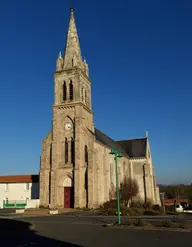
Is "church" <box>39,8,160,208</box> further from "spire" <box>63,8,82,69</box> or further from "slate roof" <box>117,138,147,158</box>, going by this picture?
"slate roof" <box>117,138,147,158</box>

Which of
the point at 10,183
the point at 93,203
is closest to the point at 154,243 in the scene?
the point at 93,203

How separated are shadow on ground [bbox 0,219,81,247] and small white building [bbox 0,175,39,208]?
1121 inches

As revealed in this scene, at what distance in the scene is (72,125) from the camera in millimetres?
37688

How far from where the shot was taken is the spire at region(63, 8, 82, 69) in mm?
40125

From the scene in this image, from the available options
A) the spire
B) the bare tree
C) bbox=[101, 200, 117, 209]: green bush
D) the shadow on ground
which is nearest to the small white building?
bbox=[101, 200, 117, 209]: green bush

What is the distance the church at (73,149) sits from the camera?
113 feet

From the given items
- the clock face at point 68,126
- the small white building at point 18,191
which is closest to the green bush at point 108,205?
the clock face at point 68,126

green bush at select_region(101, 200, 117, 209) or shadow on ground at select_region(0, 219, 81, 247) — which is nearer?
shadow on ground at select_region(0, 219, 81, 247)

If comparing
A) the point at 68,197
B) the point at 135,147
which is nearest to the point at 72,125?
the point at 68,197

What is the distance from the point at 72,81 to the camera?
39.2 metres

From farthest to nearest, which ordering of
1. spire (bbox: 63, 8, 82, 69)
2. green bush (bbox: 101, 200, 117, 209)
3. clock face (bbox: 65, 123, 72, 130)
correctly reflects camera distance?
spire (bbox: 63, 8, 82, 69) < clock face (bbox: 65, 123, 72, 130) < green bush (bbox: 101, 200, 117, 209)

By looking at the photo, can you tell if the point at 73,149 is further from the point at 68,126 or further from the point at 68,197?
the point at 68,197

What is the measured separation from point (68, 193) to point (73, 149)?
5.98 meters

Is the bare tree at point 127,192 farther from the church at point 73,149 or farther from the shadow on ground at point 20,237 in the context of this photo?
the shadow on ground at point 20,237
